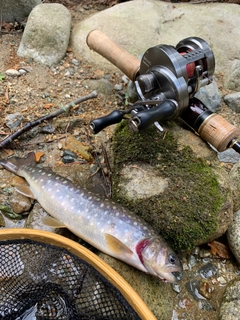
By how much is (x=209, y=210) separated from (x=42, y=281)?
123 cm

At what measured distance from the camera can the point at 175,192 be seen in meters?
2.71

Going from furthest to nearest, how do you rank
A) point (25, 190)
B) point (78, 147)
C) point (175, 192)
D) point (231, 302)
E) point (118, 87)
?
point (118, 87) → point (78, 147) → point (25, 190) → point (175, 192) → point (231, 302)

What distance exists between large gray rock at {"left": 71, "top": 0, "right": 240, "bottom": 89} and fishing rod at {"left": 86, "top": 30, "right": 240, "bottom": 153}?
61.5 inches

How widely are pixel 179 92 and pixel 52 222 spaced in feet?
4.31

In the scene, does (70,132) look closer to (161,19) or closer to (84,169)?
(84,169)

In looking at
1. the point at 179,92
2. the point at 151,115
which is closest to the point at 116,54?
the point at 179,92

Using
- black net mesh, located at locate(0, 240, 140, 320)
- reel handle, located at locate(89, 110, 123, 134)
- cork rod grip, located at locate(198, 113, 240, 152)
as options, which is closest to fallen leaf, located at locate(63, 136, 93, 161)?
reel handle, located at locate(89, 110, 123, 134)

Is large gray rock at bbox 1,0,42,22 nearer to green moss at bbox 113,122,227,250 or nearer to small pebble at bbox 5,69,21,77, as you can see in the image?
small pebble at bbox 5,69,21,77

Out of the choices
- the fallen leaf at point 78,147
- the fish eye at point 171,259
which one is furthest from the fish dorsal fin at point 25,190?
the fish eye at point 171,259

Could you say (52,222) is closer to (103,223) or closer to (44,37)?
(103,223)

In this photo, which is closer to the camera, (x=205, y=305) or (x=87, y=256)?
(x=87, y=256)

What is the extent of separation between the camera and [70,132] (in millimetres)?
3615

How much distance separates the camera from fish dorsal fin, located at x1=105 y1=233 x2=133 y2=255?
7.98 feet

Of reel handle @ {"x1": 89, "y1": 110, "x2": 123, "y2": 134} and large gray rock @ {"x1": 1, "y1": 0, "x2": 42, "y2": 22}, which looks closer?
reel handle @ {"x1": 89, "y1": 110, "x2": 123, "y2": 134}
